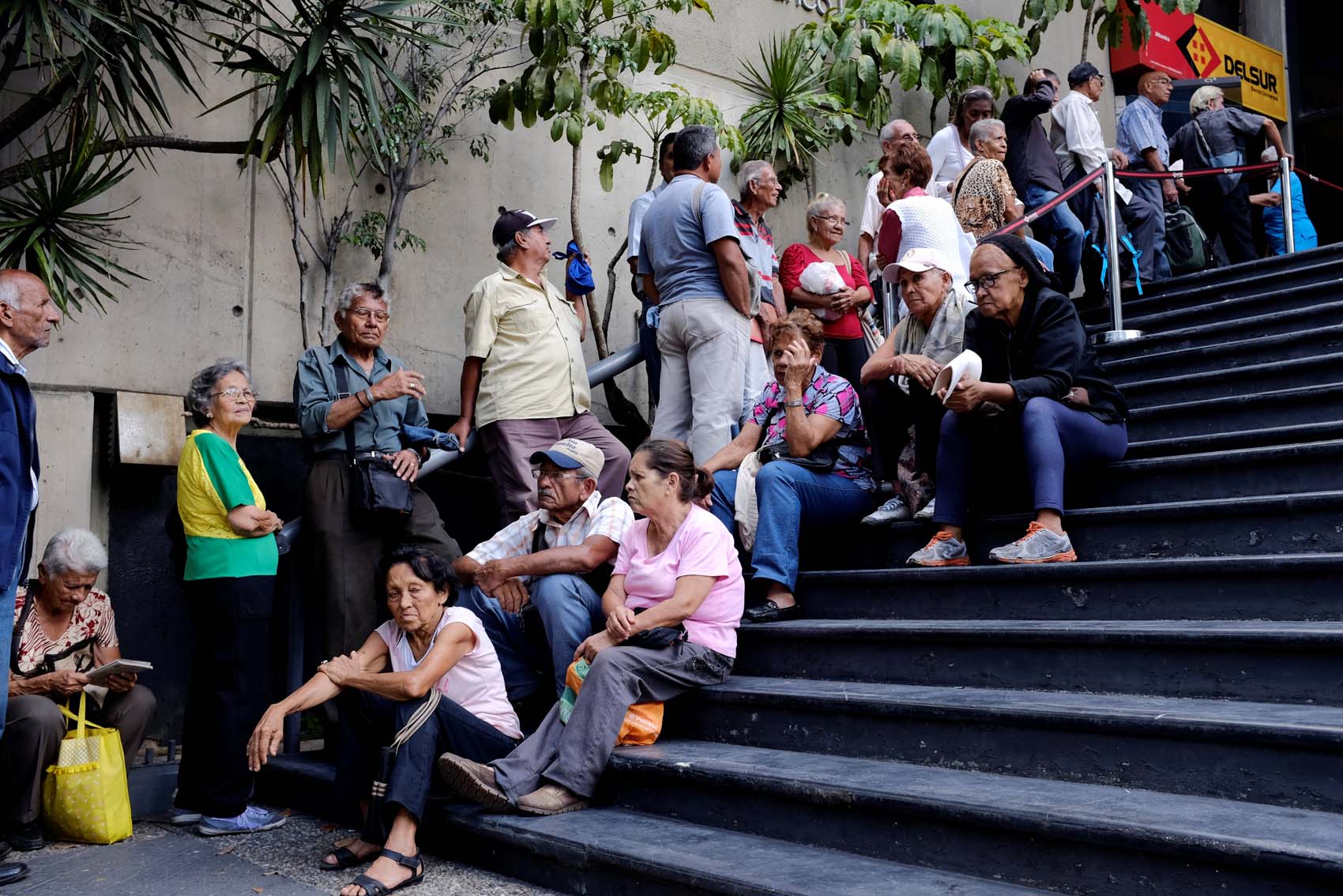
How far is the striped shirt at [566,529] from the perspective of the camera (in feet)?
14.5

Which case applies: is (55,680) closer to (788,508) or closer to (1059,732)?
(788,508)

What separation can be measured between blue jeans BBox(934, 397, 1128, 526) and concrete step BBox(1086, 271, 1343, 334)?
7.64 feet

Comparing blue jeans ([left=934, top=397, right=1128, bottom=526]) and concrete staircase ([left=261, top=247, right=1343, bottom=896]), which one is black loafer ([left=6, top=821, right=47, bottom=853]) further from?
blue jeans ([left=934, top=397, right=1128, bottom=526])

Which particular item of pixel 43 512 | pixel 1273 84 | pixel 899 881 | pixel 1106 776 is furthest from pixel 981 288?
pixel 1273 84

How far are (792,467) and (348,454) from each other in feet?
5.86

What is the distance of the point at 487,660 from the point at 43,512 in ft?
9.12

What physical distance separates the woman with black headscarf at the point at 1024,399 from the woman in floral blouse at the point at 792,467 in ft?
1.48

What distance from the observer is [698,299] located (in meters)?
5.28

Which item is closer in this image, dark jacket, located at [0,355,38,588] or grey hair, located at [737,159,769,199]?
dark jacket, located at [0,355,38,588]

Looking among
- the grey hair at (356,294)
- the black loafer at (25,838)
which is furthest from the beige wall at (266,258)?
the black loafer at (25,838)

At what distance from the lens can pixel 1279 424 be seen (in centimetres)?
463

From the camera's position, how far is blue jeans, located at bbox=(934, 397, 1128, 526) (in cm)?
405

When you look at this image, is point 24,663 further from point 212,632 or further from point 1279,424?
point 1279,424

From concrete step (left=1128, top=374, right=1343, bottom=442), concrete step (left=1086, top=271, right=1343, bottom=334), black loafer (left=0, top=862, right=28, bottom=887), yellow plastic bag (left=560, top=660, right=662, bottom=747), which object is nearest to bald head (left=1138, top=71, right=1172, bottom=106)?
concrete step (left=1086, top=271, right=1343, bottom=334)
